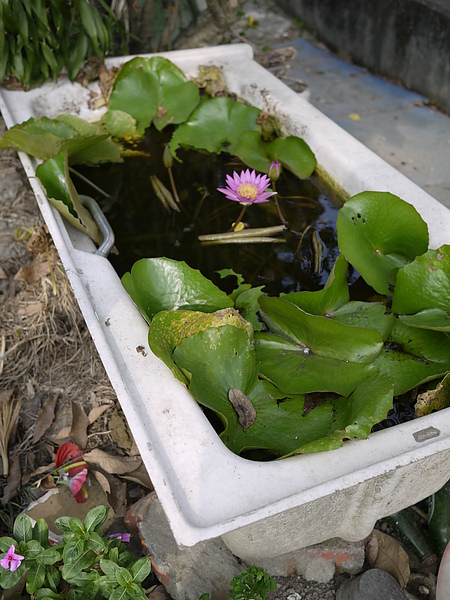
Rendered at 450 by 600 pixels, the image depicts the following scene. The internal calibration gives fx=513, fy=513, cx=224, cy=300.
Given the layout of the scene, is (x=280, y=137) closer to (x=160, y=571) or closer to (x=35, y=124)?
(x=35, y=124)

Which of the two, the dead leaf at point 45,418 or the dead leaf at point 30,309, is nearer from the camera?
the dead leaf at point 45,418

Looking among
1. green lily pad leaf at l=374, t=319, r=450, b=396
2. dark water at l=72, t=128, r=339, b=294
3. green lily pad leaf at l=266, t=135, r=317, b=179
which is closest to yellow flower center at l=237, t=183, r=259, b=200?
dark water at l=72, t=128, r=339, b=294

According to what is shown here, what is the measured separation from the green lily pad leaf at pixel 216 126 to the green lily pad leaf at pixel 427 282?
3.45 ft

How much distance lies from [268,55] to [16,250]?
241 centimetres

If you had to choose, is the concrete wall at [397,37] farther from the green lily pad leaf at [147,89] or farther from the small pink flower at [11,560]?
the small pink flower at [11,560]

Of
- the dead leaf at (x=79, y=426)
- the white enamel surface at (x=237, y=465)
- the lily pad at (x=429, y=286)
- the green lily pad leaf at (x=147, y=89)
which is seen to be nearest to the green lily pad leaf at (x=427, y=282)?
the lily pad at (x=429, y=286)

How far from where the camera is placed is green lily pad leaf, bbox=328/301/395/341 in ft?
4.08

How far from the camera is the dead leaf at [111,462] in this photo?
147 centimetres

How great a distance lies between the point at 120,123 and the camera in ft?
7.27

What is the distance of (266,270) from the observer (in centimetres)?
160

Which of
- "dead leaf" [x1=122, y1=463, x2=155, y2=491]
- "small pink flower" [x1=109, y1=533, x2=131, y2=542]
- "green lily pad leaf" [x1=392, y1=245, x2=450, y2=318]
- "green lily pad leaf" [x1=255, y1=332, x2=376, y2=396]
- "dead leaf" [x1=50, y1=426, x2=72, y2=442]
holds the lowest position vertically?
"dead leaf" [x1=122, y1=463, x2=155, y2=491]

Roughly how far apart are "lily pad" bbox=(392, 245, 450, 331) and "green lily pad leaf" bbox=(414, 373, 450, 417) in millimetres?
160

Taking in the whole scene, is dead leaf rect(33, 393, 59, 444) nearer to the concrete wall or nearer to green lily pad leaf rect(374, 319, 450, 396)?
green lily pad leaf rect(374, 319, 450, 396)

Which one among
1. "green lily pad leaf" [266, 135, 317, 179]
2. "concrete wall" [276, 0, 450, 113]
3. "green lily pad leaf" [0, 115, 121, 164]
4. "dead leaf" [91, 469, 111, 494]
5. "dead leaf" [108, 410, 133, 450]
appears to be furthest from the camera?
"concrete wall" [276, 0, 450, 113]
